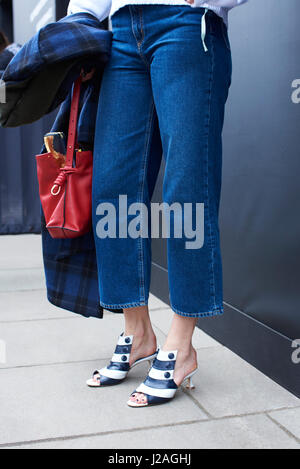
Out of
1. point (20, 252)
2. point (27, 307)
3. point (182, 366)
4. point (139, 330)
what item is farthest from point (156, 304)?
point (20, 252)

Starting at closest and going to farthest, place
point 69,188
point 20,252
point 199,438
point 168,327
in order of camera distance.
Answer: point 199,438 → point 69,188 → point 168,327 → point 20,252

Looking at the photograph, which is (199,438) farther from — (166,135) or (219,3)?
(219,3)

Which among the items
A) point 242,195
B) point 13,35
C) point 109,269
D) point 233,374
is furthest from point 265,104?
point 13,35

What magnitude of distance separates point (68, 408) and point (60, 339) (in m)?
0.48

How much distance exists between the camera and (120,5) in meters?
1.12

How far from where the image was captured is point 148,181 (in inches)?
49.6

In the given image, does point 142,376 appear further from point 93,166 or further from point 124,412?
point 93,166

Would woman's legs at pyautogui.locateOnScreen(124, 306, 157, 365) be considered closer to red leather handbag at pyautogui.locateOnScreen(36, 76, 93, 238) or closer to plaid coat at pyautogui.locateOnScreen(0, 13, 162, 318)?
plaid coat at pyautogui.locateOnScreen(0, 13, 162, 318)

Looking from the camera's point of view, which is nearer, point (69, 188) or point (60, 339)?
point (69, 188)

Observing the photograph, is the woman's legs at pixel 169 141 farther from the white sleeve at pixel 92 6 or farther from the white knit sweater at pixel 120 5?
the white sleeve at pixel 92 6

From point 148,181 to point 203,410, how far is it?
536mm

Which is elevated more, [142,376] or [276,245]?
[276,245]

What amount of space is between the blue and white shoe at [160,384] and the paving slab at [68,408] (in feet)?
0.06
